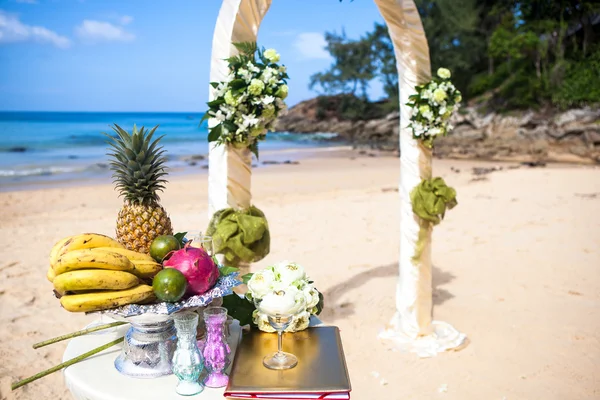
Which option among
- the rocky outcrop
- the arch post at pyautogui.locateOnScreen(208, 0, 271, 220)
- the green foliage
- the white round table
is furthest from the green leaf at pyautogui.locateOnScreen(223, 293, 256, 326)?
the green foliage

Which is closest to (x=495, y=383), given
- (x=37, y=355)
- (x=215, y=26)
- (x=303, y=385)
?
(x=303, y=385)

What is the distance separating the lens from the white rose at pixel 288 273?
2.24m

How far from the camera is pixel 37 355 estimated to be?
4352 millimetres

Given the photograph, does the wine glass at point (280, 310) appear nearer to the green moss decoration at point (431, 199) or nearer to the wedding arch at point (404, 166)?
the wedding arch at point (404, 166)

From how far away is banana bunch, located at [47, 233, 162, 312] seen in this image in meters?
1.98

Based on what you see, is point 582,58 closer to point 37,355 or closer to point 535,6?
point 535,6

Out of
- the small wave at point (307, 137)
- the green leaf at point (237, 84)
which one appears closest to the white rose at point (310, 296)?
the green leaf at point (237, 84)

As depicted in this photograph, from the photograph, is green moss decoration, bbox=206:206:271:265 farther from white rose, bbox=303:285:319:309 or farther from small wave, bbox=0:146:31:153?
small wave, bbox=0:146:31:153

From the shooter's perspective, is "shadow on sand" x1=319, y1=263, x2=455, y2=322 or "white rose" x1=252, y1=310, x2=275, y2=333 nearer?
→ "white rose" x1=252, y1=310, x2=275, y2=333

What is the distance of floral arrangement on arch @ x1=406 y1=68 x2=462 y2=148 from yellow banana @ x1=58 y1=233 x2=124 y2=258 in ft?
9.25

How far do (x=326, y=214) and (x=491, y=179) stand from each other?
6161mm

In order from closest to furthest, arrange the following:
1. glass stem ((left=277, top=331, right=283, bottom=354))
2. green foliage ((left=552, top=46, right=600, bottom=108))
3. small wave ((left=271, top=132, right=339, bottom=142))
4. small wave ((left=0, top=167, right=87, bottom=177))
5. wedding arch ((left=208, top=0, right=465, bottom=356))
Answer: glass stem ((left=277, top=331, right=283, bottom=354))
wedding arch ((left=208, top=0, right=465, bottom=356))
small wave ((left=0, top=167, right=87, bottom=177))
green foliage ((left=552, top=46, right=600, bottom=108))
small wave ((left=271, top=132, right=339, bottom=142))

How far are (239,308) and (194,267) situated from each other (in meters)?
0.59

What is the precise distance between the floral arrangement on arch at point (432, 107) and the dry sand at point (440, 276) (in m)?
1.99
